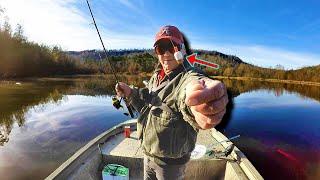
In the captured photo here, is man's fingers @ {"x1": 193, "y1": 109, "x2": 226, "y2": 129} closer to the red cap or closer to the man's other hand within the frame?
the red cap

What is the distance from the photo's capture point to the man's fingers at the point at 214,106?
148cm

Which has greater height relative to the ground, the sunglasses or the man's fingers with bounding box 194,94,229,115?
the sunglasses

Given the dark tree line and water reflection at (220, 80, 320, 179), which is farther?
the dark tree line

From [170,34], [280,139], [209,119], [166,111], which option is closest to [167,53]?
[170,34]

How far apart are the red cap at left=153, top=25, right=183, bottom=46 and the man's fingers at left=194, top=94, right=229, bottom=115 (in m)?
1.04

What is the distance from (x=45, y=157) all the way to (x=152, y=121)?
9579 mm

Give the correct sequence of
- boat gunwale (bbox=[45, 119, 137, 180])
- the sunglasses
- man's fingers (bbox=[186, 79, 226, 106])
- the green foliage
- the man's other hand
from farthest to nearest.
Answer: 1. the green foliage
2. boat gunwale (bbox=[45, 119, 137, 180])
3. the man's other hand
4. the sunglasses
5. man's fingers (bbox=[186, 79, 226, 106])

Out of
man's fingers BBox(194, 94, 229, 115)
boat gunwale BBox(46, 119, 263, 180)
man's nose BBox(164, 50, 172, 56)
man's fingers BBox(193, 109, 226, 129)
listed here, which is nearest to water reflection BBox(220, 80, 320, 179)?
boat gunwale BBox(46, 119, 263, 180)

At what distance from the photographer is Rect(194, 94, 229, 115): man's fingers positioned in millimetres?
1482

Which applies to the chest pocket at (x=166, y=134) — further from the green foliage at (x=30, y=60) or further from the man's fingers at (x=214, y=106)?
the green foliage at (x=30, y=60)

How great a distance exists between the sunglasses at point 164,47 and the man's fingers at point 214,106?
1.05 meters

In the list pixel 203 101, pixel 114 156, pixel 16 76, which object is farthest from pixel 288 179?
pixel 16 76

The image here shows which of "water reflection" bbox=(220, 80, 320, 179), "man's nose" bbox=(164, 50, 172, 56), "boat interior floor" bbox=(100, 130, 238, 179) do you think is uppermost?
"man's nose" bbox=(164, 50, 172, 56)

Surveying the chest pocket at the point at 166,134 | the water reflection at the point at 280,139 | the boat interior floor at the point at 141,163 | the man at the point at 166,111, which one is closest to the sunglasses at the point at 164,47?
the man at the point at 166,111
